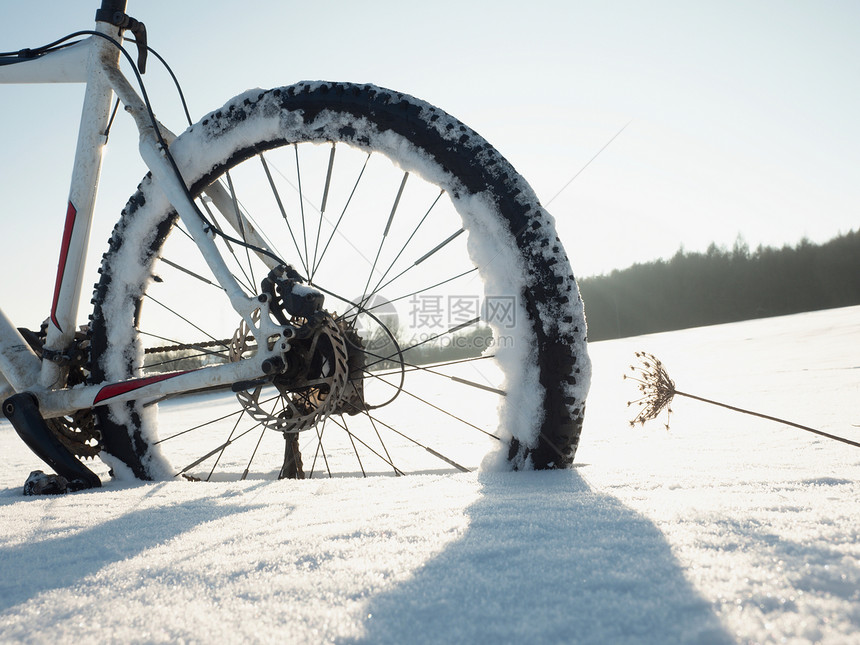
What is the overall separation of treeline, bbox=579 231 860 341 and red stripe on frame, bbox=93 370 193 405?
1066 inches

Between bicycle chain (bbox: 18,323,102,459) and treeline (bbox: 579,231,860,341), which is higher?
treeline (bbox: 579,231,860,341)

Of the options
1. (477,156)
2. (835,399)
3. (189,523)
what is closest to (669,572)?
(189,523)

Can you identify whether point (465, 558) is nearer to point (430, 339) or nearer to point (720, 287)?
point (430, 339)

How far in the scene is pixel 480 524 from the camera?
2.85 ft

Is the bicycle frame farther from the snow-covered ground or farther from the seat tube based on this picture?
the snow-covered ground

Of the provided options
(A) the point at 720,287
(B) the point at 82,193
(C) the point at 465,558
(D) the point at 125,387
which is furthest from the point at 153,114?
(A) the point at 720,287

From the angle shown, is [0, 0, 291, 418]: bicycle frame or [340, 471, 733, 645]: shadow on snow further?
[0, 0, 291, 418]: bicycle frame

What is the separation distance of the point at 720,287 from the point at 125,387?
36.0 meters

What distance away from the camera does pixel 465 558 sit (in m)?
0.72

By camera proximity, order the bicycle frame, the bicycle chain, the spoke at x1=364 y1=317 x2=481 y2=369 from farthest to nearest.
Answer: the bicycle chain → the bicycle frame → the spoke at x1=364 y1=317 x2=481 y2=369

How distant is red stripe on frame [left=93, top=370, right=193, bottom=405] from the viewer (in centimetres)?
175

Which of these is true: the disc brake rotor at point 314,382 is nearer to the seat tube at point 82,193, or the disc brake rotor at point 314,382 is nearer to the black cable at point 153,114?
the black cable at point 153,114

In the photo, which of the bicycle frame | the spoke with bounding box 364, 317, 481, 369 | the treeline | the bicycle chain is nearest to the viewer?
the spoke with bounding box 364, 317, 481, 369

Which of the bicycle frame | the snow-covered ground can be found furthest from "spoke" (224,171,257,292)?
the snow-covered ground
